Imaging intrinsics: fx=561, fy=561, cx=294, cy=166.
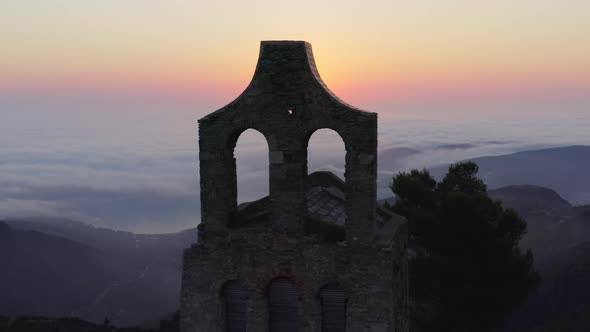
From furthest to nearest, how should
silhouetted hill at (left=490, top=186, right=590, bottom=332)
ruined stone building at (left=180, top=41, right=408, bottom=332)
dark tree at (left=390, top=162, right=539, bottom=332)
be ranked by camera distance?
1. silhouetted hill at (left=490, top=186, right=590, bottom=332)
2. dark tree at (left=390, top=162, right=539, bottom=332)
3. ruined stone building at (left=180, top=41, right=408, bottom=332)

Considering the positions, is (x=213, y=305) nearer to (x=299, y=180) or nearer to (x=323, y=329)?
(x=323, y=329)

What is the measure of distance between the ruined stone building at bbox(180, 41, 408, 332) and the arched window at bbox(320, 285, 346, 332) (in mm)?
22

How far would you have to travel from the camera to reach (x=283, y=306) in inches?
490

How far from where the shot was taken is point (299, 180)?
12.1 meters

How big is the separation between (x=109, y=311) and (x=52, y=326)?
34630mm

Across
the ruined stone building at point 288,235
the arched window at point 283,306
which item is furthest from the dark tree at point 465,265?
the arched window at point 283,306

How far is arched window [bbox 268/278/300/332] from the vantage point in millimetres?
12352

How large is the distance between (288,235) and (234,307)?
2134mm

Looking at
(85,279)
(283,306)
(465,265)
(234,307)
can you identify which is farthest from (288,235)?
(85,279)

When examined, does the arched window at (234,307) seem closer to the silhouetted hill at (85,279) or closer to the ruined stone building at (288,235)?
the ruined stone building at (288,235)

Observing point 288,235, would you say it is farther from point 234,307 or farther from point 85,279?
point 85,279

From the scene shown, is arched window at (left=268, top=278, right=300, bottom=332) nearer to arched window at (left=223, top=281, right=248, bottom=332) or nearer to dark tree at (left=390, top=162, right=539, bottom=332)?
arched window at (left=223, top=281, right=248, bottom=332)

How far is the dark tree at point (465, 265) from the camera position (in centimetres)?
2674

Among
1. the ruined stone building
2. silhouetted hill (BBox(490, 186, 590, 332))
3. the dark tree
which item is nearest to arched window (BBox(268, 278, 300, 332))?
the ruined stone building
